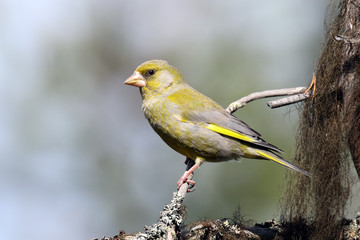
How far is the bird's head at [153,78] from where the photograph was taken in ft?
17.0

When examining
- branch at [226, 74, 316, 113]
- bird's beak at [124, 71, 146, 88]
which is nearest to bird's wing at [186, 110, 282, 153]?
branch at [226, 74, 316, 113]

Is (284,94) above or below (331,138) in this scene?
above

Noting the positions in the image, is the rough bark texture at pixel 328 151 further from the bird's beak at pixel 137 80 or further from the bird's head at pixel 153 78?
the bird's beak at pixel 137 80

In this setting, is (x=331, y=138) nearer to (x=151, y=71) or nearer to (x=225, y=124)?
(x=225, y=124)

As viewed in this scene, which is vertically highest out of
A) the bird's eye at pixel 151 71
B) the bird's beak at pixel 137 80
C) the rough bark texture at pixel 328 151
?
the bird's eye at pixel 151 71

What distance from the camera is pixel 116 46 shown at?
730 centimetres

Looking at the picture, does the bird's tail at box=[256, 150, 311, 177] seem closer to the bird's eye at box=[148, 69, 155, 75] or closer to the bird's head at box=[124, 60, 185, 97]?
the bird's head at box=[124, 60, 185, 97]

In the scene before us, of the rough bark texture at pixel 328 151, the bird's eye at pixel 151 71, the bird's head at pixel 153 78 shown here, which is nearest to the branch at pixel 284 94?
the rough bark texture at pixel 328 151

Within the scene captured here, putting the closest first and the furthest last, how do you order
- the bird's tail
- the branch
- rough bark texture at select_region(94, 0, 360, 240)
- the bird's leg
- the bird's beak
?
rough bark texture at select_region(94, 0, 360, 240) < the bird's tail < the branch < the bird's leg < the bird's beak

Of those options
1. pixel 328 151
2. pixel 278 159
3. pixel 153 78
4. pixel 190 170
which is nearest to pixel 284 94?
pixel 278 159

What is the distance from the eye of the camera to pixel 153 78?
522 centimetres

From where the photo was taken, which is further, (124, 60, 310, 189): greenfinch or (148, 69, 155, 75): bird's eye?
(148, 69, 155, 75): bird's eye

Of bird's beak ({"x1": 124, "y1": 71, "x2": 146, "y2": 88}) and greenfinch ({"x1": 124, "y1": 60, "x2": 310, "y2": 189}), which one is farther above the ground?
bird's beak ({"x1": 124, "y1": 71, "x2": 146, "y2": 88})

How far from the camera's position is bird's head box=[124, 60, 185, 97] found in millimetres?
5180
